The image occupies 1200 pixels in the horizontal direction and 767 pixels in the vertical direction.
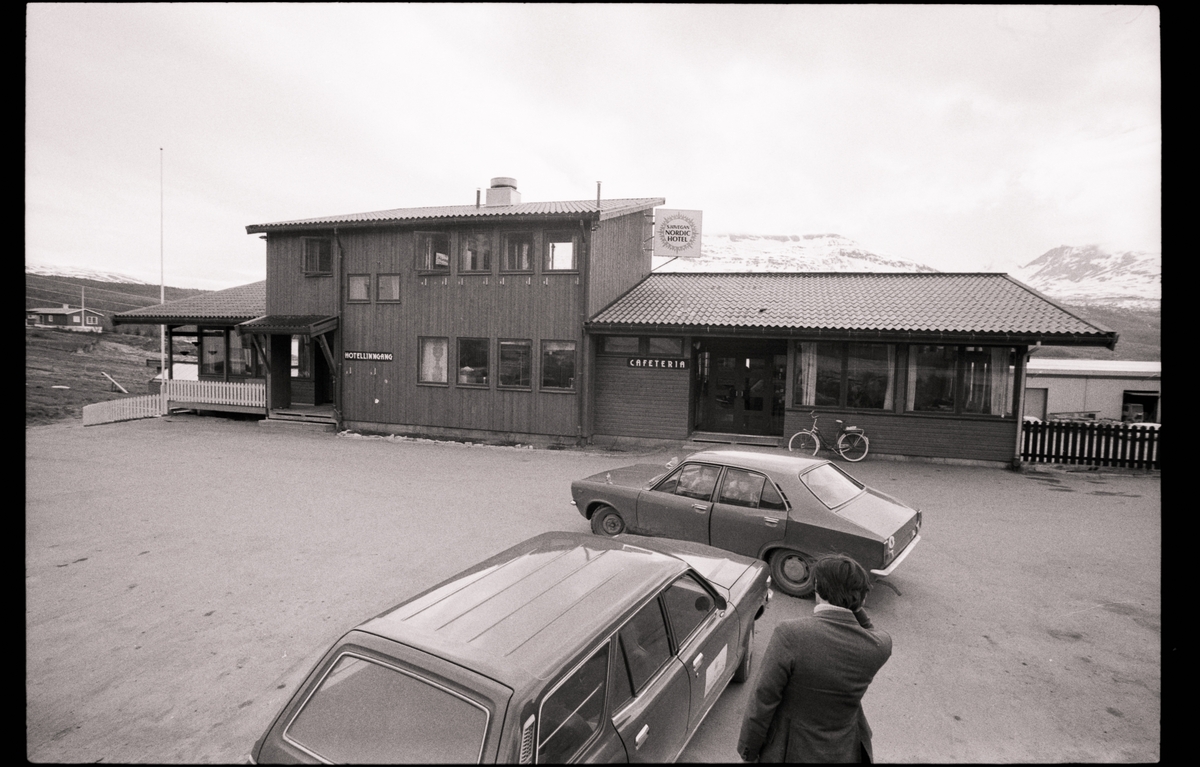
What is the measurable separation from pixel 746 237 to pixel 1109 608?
194943 millimetres

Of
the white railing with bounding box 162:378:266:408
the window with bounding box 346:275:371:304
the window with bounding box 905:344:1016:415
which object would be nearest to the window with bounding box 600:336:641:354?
the window with bounding box 905:344:1016:415

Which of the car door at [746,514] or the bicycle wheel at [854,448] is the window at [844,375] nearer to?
the bicycle wheel at [854,448]

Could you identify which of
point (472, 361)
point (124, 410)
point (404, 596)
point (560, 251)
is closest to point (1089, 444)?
point (560, 251)

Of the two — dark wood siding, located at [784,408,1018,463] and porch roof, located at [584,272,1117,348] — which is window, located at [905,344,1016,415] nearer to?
dark wood siding, located at [784,408,1018,463]

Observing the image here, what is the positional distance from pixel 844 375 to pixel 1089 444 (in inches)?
220

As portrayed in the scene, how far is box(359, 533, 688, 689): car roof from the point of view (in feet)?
8.87

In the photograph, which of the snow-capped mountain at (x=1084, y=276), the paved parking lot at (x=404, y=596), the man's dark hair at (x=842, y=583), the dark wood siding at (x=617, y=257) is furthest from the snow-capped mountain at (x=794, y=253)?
the man's dark hair at (x=842, y=583)

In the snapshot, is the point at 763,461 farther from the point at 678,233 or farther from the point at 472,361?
the point at 678,233

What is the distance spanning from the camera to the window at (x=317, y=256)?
19.1m

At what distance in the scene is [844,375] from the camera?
14.9 meters

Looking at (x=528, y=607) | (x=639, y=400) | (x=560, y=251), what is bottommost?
(x=528, y=607)

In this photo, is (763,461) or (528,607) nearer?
(528,607)

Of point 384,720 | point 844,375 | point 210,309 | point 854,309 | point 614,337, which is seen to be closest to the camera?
point 384,720
